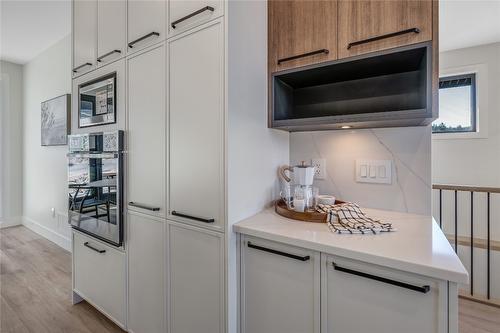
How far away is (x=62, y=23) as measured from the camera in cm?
302

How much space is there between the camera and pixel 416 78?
1.41m

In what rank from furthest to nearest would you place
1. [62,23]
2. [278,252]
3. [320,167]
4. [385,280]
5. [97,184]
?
[62,23] → [97,184] → [320,167] → [278,252] → [385,280]

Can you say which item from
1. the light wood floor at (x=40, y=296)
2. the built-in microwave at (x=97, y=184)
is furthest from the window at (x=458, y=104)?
the light wood floor at (x=40, y=296)

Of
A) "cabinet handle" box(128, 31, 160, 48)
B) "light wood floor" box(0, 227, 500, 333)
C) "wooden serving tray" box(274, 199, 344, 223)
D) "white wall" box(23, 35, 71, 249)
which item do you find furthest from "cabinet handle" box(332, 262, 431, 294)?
"white wall" box(23, 35, 71, 249)

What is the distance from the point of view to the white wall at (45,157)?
3428 millimetres

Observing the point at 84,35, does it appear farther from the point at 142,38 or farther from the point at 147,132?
the point at 147,132

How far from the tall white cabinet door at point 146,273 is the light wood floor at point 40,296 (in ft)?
1.31

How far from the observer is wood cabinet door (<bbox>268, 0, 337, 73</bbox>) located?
54.7 inches

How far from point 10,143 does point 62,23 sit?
8.06 ft

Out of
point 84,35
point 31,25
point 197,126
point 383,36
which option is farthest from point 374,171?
point 31,25

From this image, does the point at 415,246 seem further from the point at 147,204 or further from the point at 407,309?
the point at 147,204

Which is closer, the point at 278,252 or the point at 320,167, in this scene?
the point at 278,252

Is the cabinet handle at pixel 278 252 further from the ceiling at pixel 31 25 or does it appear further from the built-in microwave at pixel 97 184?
the ceiling at pixel 31 25

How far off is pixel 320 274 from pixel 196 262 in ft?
2.04
